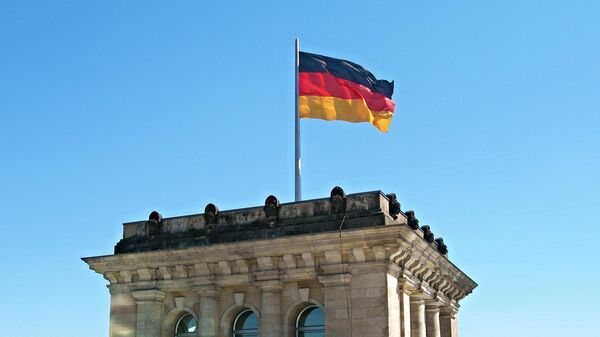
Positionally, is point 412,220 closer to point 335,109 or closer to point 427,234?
point 427,234

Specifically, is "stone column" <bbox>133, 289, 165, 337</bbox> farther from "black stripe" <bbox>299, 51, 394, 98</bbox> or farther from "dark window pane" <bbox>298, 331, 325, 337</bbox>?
"black stripe" <bbox>299, 51, 394, 98</bbox>

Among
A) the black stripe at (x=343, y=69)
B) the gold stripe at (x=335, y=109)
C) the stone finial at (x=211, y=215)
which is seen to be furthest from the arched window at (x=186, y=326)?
the black stripe at (x=343, y=69)

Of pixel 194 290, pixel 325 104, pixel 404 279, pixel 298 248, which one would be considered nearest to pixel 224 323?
pixel 194 290

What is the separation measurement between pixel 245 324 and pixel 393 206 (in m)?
7.59

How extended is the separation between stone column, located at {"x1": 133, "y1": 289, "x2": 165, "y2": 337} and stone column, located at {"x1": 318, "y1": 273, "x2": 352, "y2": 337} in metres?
7.44

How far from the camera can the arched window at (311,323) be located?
1291 inches

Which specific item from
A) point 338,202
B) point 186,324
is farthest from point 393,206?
point 186,324

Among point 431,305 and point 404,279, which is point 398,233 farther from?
point 431,305

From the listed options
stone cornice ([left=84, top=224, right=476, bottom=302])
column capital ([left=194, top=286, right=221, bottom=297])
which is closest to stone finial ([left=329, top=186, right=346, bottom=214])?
stone cornice ([left=84, top=224, right=476, bottom=302])

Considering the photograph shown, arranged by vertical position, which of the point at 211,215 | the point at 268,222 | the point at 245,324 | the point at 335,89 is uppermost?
the point at 335,89

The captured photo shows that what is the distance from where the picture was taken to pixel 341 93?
3753 cm

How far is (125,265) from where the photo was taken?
3550cm

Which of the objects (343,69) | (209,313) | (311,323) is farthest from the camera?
(343,69)

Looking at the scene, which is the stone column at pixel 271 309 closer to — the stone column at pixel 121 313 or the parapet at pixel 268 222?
the parapet at pixel 268 222
